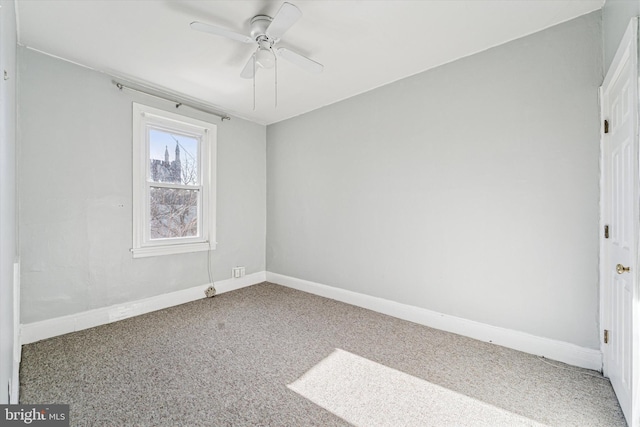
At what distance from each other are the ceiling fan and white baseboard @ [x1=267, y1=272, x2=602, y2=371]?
2.57 m

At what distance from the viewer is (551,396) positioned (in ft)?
5.93

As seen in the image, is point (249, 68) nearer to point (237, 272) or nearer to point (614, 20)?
point (614, 20)

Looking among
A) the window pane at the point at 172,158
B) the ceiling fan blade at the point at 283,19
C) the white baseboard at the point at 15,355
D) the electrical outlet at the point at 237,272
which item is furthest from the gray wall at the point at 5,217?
the electrical outlet at the point at 237,272

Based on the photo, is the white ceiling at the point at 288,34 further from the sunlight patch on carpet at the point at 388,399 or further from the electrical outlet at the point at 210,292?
the sunlight patch on carpet at the point at 388,399

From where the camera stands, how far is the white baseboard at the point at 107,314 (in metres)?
2.51

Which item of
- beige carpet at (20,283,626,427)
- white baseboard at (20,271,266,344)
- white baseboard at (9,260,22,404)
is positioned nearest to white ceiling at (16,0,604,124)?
white baseboard at (9,260,22,404)

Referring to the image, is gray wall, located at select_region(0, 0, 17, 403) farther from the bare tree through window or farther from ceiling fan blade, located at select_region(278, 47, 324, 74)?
the bare tree through window

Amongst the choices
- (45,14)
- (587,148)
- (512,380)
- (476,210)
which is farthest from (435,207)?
(45,14)

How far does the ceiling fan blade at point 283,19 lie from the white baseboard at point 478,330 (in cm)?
282

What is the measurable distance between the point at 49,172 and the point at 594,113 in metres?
4.58

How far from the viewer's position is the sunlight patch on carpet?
5.29 ft

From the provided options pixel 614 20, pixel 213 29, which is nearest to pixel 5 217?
pixel 213 29

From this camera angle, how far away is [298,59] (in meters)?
2.31

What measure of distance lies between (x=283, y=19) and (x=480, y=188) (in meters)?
2.14
